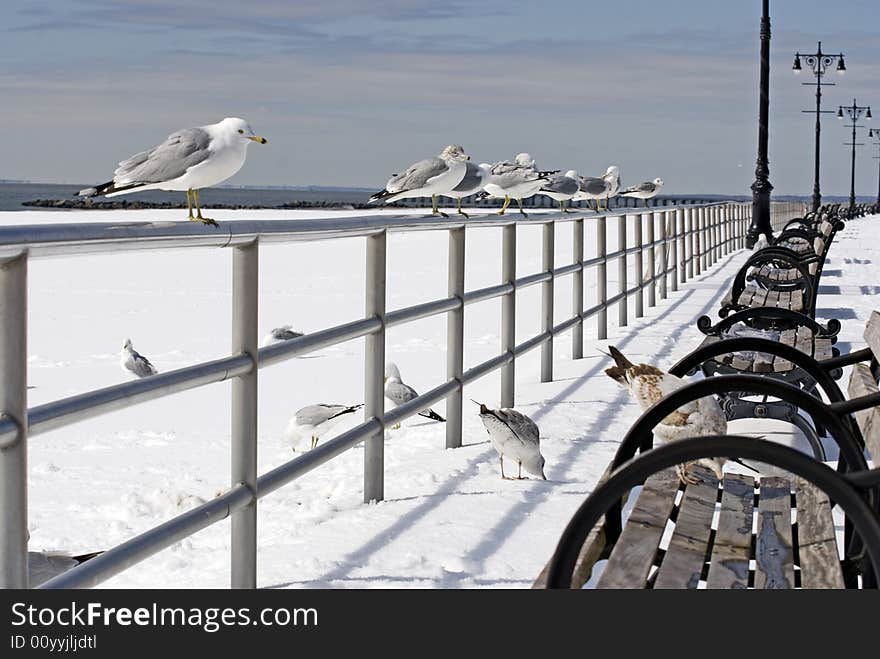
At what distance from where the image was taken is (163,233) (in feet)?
11.4

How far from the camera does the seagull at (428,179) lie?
26.6 ft

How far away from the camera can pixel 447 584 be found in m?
4.31

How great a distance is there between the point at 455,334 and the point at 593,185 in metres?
10.0

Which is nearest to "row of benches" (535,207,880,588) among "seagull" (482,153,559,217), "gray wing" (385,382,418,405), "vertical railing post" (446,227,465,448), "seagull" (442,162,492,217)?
"vertical railing post" (446,227,465,448)

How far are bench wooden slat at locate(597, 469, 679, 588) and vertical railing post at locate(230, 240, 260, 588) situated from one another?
1.19m

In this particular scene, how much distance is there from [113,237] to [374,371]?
230 centimetres

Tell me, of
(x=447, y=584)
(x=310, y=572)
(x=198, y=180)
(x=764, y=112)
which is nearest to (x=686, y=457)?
(x=447, y=584)

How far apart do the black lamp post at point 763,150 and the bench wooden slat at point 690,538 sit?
22410mm

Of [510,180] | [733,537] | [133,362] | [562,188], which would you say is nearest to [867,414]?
[733,537]

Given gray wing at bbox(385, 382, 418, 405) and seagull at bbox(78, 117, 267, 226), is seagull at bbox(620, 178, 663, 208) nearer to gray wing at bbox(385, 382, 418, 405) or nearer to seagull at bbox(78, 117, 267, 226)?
gray wing at bbox(385, 382, 418, 405)

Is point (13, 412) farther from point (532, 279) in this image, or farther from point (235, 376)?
point (532, 279)

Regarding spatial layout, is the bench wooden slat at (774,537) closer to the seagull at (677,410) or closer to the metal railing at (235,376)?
the seagull at (677,410)

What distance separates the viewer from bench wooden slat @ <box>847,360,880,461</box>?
3555 millimetres
